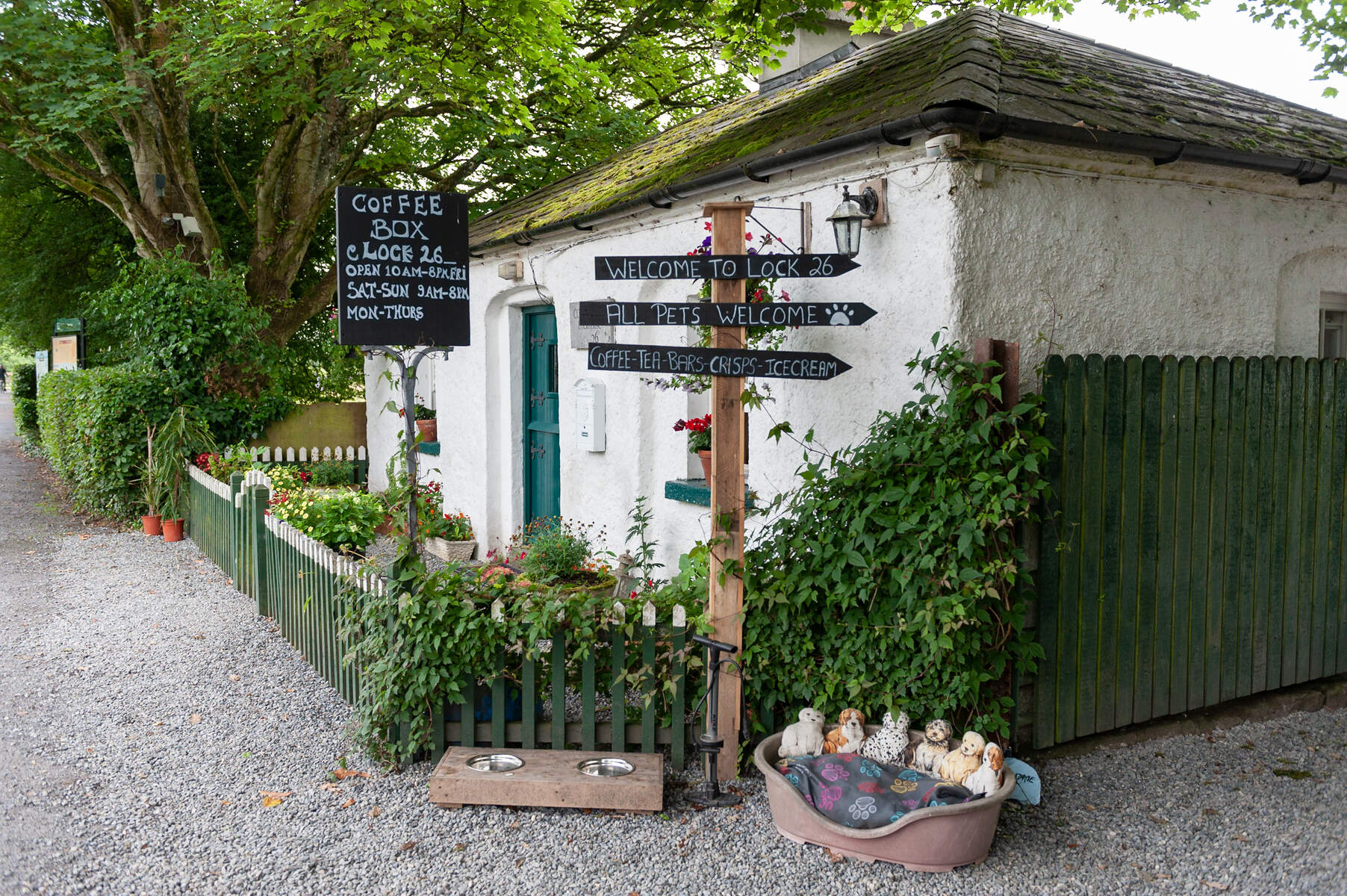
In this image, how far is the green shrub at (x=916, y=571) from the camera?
4.07m

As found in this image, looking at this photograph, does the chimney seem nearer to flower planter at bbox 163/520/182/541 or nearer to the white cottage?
the white cottage

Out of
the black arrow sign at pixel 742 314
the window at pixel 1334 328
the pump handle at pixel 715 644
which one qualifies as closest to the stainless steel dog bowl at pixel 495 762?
the pump handle at pixel 715 644

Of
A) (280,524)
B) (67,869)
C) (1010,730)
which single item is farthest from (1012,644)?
(280,524)

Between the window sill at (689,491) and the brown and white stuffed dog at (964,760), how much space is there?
2660mm

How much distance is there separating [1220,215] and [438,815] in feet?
16.8

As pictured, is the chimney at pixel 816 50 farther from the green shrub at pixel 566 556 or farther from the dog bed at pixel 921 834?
the dog bed at pixel 921 834

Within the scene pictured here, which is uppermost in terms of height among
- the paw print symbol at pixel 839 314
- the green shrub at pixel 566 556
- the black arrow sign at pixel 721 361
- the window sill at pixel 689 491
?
the paw print symbol at pixel 839 314

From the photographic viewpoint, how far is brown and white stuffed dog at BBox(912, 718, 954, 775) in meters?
3.96

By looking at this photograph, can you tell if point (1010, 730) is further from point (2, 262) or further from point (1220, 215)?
point (2, 262)

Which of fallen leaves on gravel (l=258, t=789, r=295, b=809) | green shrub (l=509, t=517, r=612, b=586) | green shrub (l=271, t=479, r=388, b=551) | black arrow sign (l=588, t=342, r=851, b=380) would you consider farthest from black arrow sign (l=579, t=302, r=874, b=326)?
green shrub (l=271, t=479, r=388, b=551)

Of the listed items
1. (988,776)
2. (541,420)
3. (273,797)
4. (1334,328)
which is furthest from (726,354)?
(541,420)

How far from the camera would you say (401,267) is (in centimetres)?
496

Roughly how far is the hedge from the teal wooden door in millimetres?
5081

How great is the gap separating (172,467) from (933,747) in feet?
32.5
